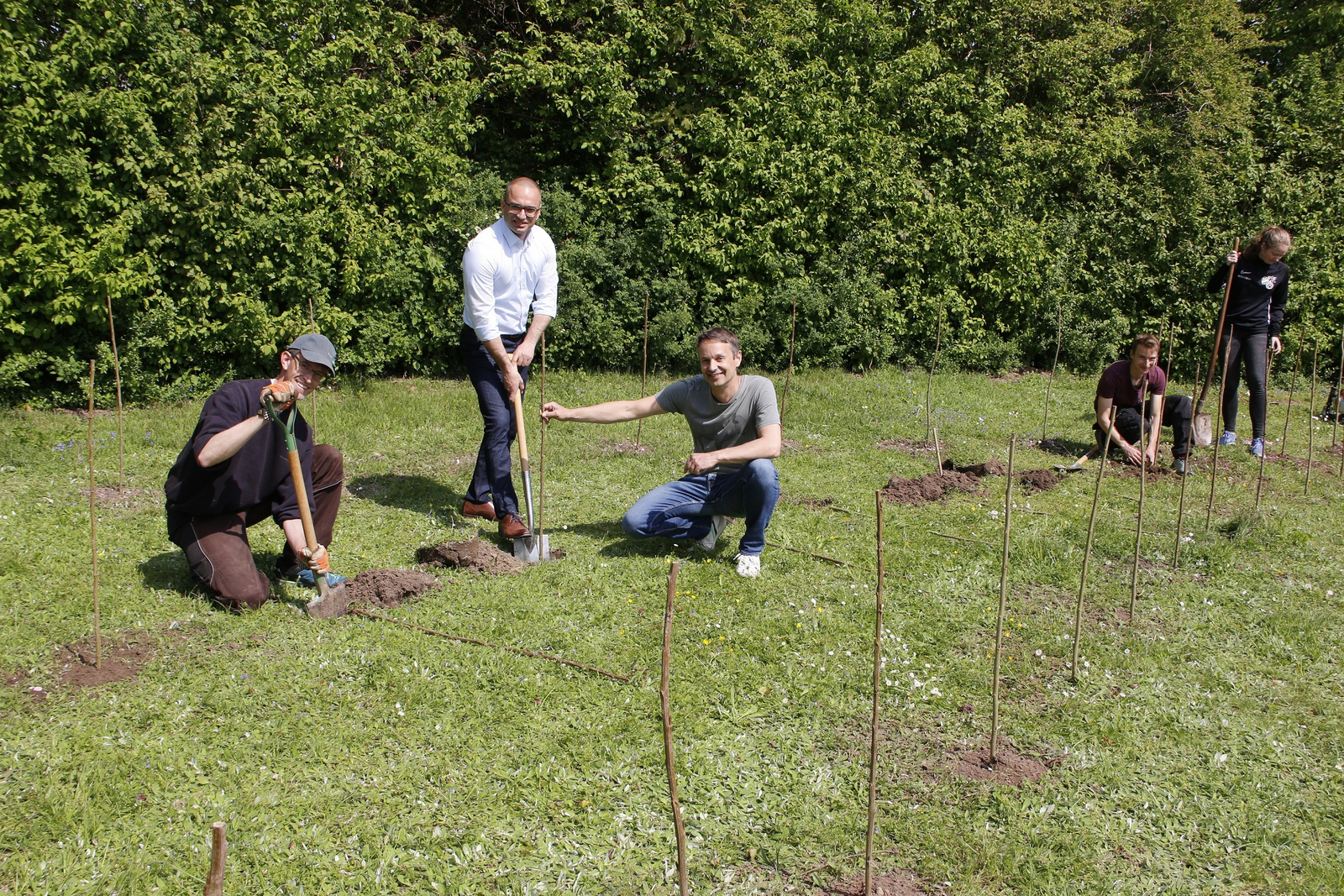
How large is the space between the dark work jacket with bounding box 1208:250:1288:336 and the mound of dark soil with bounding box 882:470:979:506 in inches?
125

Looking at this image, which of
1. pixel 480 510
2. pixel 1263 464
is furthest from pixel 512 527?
pixel 1263 464

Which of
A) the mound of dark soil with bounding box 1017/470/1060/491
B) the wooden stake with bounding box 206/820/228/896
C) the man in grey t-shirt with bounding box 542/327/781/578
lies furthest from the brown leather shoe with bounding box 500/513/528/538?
the mound of dark soil with bounding box 1017/470/1060/491

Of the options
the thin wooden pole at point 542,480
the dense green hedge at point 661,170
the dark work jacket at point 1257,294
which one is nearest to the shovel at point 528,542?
the thin wooden pole at point 542,480

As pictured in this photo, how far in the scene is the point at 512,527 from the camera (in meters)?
5.43

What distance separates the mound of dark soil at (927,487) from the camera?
21.7 ft

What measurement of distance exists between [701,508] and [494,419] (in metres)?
1.42

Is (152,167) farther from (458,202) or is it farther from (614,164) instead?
(614,164)

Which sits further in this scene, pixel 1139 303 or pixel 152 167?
pixel 1139 303

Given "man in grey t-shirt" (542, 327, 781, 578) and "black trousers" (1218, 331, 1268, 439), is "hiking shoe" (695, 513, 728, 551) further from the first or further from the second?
"black trousers" (1218, 331, 1268, 439)

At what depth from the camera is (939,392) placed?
35.8 feet

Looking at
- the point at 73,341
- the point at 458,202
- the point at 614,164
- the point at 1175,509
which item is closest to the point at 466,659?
the point at 1175,509

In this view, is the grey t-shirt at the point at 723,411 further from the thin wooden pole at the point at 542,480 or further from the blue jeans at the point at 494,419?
the blue jeans at the point at 494,419

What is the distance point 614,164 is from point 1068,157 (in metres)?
6.39

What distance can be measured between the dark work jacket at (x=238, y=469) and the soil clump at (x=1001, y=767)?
3335mm
